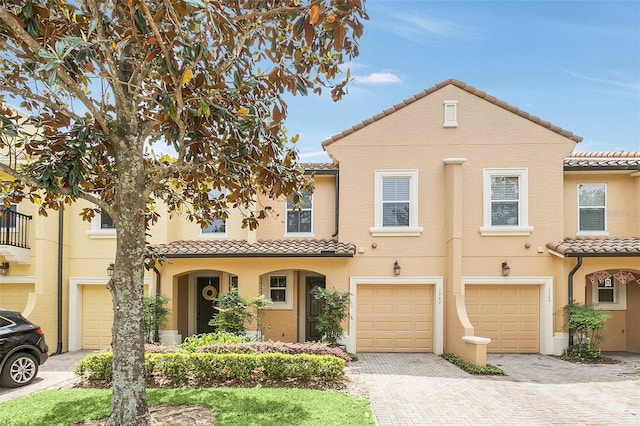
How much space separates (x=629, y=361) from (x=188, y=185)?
41.7ft

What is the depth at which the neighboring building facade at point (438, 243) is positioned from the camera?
1234cm

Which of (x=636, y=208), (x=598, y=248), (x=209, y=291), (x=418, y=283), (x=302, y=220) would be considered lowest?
(x=209, y=291)

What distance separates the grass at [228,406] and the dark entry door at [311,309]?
6512 millimetres

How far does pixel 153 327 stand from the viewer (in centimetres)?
1220

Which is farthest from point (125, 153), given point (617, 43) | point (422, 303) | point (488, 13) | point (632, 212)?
point (632, 212)

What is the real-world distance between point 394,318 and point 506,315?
345cm

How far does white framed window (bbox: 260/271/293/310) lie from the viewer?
45.8 feet

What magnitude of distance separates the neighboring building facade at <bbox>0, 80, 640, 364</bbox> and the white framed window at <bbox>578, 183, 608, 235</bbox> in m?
0.04

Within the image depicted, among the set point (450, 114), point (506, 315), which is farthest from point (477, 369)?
point (450, 114)

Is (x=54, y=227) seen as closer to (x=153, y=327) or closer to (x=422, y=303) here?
(x=153, y=327)

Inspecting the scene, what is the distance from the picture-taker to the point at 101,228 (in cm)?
1359

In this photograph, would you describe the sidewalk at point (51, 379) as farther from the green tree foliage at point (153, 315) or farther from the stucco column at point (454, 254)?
the stucco column at point (454, 254)

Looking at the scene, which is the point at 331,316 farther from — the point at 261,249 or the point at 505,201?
the point at 505,201

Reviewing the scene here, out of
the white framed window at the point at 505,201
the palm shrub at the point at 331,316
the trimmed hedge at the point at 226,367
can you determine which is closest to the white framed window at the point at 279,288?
the palm shrub at the point at 331,316
